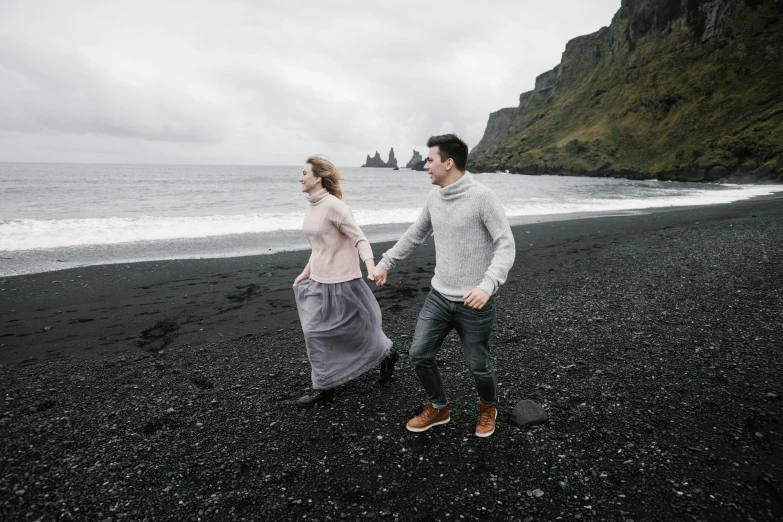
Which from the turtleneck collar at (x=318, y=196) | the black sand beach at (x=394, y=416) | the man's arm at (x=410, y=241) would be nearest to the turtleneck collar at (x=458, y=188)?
the man's arm at (x=410, y=241)

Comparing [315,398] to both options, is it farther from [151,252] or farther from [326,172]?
[151,252]

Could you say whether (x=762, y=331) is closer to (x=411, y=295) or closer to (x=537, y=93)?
(x=411, y=295)

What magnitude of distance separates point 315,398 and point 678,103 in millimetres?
117385

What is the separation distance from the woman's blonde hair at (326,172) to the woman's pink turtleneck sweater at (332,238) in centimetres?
9

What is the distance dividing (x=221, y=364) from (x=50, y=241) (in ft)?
52.6

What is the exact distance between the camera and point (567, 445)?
12.9 feet

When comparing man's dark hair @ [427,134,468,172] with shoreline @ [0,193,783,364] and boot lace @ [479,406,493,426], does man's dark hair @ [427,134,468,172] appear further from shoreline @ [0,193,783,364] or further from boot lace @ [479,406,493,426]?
shoreline @ [0,193,783,364]

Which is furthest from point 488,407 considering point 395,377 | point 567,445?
point 395,377

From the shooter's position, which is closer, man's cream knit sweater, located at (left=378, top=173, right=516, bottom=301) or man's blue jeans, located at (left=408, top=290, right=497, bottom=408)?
man's cream knit sweater, located at (left=378, top=173, right=516, bottom=301)

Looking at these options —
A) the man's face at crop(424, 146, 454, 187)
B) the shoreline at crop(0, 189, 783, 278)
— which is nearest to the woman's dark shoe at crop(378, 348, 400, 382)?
→ the man's face at crop(424, 146, 454, 187)

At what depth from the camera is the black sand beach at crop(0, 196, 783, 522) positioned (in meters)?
3.33

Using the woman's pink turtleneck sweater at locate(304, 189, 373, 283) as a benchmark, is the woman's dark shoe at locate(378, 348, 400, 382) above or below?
below

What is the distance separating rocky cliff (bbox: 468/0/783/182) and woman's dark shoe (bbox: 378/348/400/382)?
74.0 metres

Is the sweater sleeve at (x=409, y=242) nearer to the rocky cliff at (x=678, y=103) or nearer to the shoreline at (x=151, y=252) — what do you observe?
the shoreline at (x=151, y=252)
